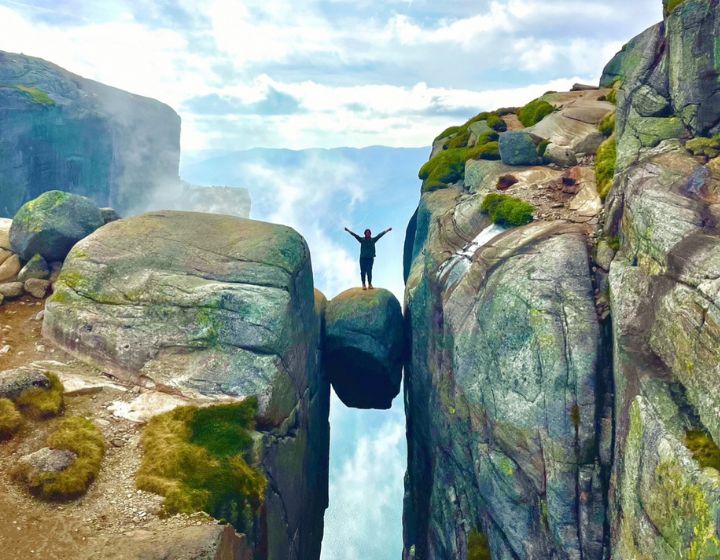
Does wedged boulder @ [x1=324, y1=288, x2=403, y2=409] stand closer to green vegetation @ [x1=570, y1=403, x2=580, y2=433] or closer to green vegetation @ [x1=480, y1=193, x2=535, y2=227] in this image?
green vegetation @ [x1=480, y1=193, x2=535, y2=227]

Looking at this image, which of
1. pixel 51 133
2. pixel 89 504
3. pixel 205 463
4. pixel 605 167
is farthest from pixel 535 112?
pixel 51 133

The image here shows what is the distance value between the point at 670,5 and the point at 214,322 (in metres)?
25.4

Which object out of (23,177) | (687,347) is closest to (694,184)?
(687,347)

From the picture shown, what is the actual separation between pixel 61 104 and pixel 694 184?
17217cm

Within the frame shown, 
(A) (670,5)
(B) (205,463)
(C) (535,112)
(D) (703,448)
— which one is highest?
(A) (670,5)

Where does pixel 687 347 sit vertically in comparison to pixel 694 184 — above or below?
below

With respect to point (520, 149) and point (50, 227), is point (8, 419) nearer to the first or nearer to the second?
point (50, 227)

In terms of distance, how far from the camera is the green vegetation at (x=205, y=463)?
18188 mm

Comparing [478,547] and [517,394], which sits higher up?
[517,394]

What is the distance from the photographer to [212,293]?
25.4 meters

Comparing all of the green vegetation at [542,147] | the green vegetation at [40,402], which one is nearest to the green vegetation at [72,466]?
the green vegetation at [40,402]

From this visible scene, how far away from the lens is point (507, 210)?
92.4 feet

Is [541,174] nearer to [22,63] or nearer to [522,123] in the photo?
[522,123]

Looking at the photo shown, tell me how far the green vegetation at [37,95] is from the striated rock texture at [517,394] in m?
149
